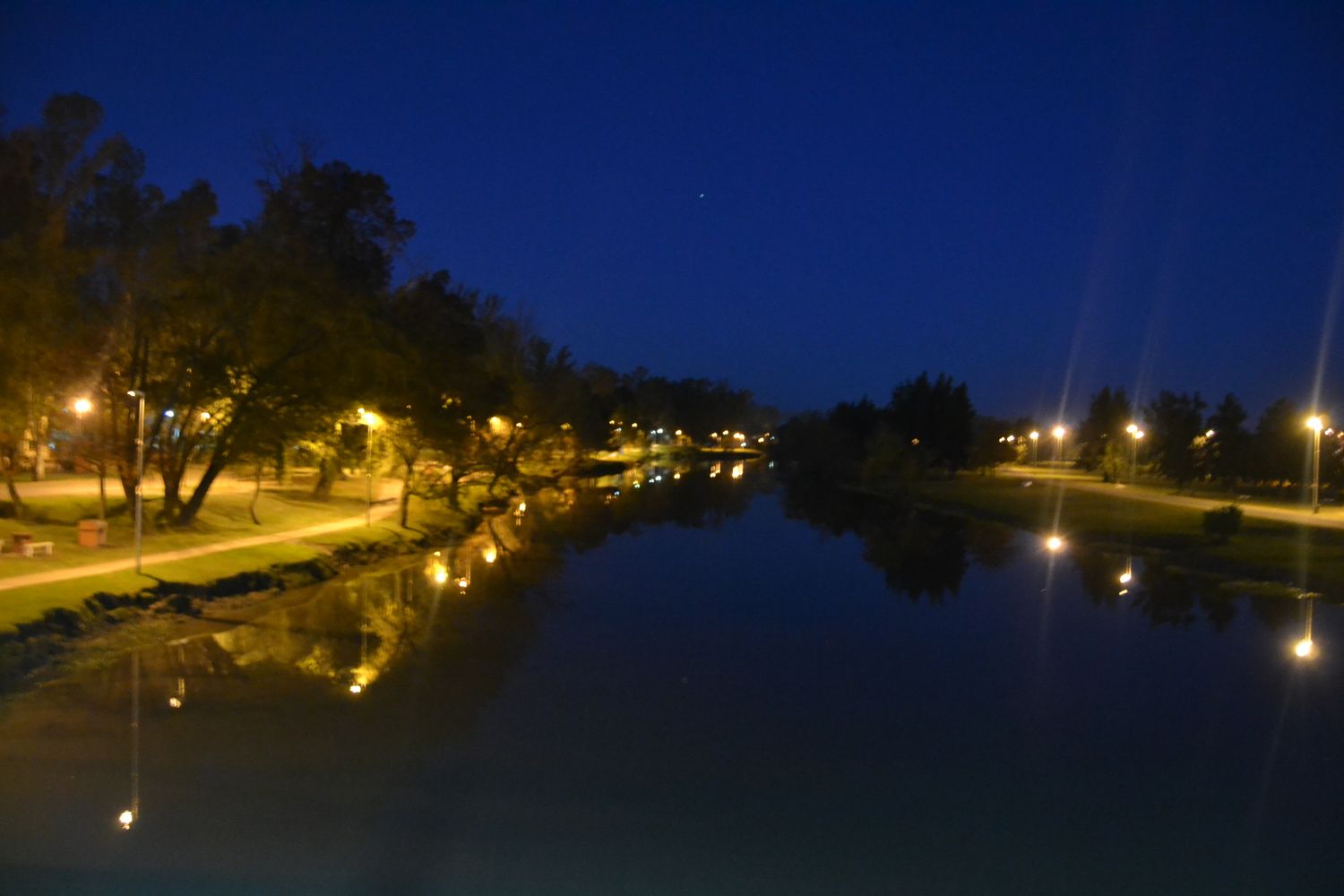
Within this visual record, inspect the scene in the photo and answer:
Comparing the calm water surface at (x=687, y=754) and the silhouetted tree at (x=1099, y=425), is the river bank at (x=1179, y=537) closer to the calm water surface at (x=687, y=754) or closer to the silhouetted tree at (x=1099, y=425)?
the calm water surface at (x=687, y=754)

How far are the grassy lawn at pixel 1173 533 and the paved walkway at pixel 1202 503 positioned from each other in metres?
0.84

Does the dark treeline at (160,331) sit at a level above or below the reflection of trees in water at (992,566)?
above

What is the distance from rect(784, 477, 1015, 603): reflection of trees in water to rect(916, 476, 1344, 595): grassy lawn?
2549 mm

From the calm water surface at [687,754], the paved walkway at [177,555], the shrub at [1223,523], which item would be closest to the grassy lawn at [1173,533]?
the shrub at [1223,523]

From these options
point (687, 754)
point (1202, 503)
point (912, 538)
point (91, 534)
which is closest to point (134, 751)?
point (687, 754)

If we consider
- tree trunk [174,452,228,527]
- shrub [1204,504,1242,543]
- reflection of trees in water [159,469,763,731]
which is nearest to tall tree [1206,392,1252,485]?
shrub [1204,504,1242,543]

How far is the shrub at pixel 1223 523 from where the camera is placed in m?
33.2

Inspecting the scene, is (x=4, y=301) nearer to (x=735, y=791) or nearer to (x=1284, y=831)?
(x=735, y=791)

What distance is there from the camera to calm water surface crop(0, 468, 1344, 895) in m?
8.20

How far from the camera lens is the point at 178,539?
2678 centimetres

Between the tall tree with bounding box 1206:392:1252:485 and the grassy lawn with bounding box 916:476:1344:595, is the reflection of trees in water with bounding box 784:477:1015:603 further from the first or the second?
the tall tree with bounding box 1206:392:1252:485

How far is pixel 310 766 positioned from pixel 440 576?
16.1 m

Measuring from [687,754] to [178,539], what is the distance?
19366 mm

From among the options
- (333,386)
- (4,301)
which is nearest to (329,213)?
(333,386)
